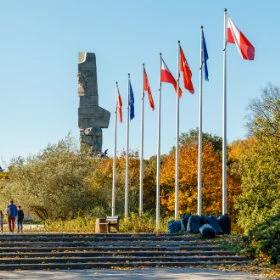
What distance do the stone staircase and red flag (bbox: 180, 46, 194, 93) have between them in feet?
25.7

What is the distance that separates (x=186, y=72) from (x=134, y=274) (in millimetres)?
13641

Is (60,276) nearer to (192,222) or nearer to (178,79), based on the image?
(192,222)

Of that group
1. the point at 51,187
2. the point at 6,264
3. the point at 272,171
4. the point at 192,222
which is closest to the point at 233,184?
the point at 51,187

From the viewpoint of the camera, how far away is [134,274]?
22750 mm

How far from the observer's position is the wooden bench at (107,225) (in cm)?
3275

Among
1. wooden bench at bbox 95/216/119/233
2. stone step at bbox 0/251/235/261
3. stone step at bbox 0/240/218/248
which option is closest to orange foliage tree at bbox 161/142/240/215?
wooden bench at bbox 95/216/119/233

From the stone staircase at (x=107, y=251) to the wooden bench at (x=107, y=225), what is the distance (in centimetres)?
376

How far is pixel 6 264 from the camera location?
24.4 m

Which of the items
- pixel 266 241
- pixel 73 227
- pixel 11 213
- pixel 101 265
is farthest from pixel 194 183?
pixel 101 265

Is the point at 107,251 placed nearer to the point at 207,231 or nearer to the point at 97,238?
the point at 97,238

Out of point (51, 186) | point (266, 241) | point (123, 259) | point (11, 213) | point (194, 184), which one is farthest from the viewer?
point (194, 184)

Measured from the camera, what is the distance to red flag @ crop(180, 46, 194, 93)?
109 ft

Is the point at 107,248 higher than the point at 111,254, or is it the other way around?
the point at 107,248

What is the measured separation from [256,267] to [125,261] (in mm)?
4732
